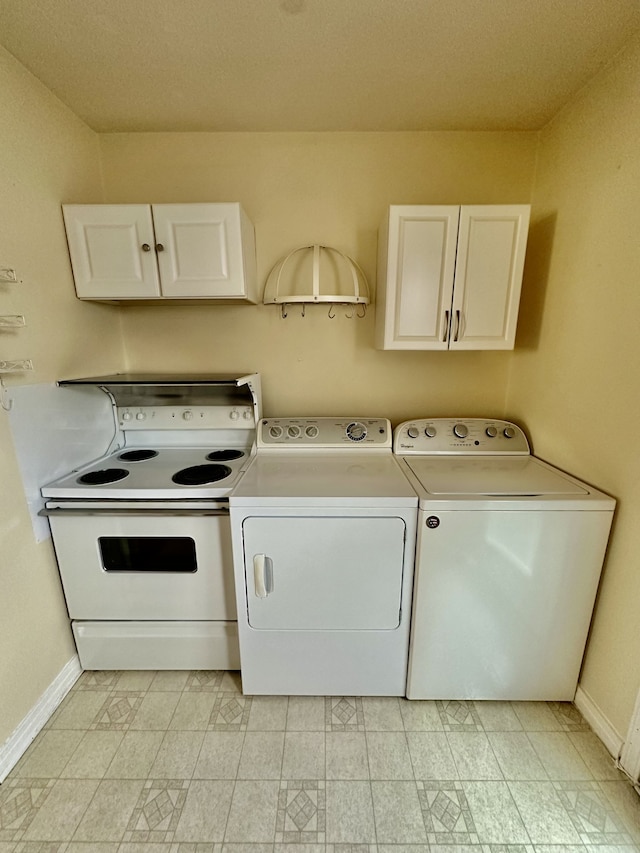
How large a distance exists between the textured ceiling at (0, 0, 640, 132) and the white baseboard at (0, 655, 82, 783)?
250cm

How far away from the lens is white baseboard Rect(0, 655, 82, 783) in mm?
1263

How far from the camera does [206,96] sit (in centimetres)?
150

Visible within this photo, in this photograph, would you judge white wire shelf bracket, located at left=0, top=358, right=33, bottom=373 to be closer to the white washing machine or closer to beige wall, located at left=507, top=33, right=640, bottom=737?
the white washing machine

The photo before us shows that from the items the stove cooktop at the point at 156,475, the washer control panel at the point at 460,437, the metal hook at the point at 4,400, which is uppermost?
the metal hook at the point at 4,400

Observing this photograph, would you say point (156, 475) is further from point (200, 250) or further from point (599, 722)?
point (599, 722)

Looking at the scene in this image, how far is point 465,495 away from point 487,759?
3.31 ft

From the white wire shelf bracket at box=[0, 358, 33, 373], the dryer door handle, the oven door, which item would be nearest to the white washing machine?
the dryer door handle

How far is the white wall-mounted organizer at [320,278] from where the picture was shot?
1.89m

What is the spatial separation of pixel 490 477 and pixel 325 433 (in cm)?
82

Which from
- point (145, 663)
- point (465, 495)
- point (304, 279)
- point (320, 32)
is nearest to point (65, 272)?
point (304, 279)

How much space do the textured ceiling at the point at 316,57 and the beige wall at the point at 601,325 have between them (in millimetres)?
221

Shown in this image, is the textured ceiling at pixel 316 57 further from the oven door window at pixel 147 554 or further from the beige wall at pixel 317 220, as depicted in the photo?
the oven door window at pixel 147 554

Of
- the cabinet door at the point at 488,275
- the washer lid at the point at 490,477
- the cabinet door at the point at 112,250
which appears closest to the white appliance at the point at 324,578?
the washer lid at the point at 490,477

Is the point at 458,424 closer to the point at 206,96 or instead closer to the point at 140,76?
the point at 206,96
